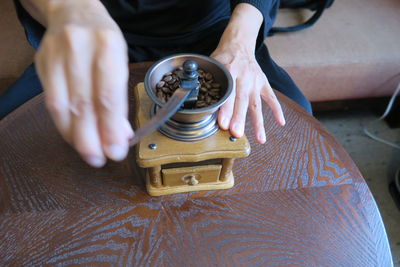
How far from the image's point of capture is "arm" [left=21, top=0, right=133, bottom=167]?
47 cm

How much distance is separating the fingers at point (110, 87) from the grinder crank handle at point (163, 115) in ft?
0.16

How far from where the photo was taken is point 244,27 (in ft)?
3.28

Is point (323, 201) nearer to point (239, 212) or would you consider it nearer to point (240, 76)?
point (239, 212)

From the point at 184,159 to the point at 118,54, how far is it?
30 cm

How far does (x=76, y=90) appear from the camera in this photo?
1.59ft

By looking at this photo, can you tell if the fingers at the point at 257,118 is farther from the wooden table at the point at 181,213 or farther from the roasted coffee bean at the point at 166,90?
the roasted coffee bean at the point at 166,90

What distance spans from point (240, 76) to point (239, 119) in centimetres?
16

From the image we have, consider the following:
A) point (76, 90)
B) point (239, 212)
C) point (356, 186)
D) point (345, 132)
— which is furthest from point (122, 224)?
point (345, 132)

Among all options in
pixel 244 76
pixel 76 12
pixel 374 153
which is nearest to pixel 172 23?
pixel 244 76

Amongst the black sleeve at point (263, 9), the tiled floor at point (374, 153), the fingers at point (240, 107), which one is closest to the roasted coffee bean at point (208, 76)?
the fingers at point (240, 107)

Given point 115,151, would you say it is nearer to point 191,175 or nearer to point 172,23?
point 191,175

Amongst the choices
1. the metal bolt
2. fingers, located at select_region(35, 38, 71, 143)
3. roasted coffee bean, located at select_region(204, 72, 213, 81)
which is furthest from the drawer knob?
fingers, located at select_region(35, 38, 71, 143)

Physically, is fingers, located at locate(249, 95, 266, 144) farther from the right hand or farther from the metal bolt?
the right hand

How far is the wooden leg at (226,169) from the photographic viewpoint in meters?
0.77
